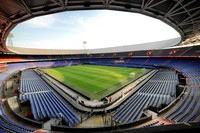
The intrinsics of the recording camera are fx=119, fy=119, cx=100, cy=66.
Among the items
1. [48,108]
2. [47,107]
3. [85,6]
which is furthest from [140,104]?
[85,6]

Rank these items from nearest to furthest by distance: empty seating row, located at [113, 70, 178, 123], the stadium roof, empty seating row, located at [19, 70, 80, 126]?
the stadium roof, empty seating row, located at [113, 70, 178, 123], empty seating row, located at [19, 70, 80, 126]

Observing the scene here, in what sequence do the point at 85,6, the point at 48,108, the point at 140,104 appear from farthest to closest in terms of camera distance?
the point at 140,104
the point at 48,108
the point at 85,6

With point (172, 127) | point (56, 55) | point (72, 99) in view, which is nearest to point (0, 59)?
point (56, 55)

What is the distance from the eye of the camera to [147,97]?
13.1 meters

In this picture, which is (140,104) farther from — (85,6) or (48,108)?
(85,6)

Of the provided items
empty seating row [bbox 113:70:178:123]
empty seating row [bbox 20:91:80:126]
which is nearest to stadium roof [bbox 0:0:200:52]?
empty seating row [bbox 113:70:178:123]

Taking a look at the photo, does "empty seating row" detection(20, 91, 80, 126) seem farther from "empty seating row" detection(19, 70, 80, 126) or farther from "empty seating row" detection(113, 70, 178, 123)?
"empty seating row" detection(113, 70, 178, 123)

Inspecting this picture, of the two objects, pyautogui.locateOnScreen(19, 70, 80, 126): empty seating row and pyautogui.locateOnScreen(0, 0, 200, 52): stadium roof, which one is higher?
pyautogui.locateOnScreen(0, 0, 200, 52): stadium roof

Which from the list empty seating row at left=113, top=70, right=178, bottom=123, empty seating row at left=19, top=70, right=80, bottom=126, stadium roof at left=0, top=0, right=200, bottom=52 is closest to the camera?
stadium roof at left=0, top=0, right=200, bottom=52

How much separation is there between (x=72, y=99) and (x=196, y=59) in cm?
2603

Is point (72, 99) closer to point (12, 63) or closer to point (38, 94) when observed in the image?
point (38, 94)

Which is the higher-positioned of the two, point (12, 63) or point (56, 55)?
point (56, 55)

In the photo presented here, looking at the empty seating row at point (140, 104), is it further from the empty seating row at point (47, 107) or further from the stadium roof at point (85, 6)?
the stadium roof at point (85, 6)

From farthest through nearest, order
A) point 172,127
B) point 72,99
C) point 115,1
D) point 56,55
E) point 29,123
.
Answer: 1. point 56,55
2. point 72,99
3. point 115,1
4. point 29,123
5. point 172,127
